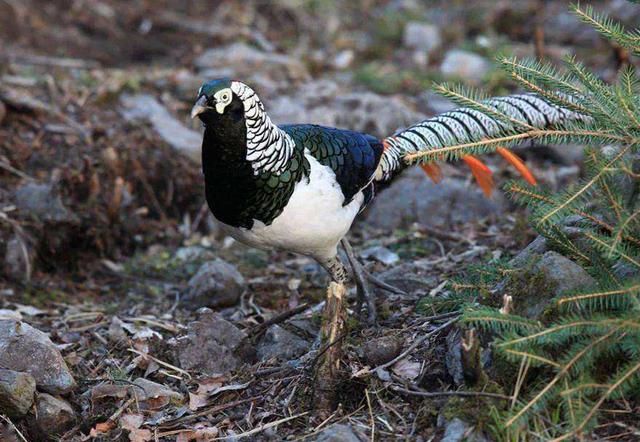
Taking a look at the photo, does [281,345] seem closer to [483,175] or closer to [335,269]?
[335,269]

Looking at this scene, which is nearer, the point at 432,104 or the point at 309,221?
the point at 309,221

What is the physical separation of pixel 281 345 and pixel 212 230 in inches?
91.2

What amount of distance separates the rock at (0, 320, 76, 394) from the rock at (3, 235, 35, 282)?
1.63 m

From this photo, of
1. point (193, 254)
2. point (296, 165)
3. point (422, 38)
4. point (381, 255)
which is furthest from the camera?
point (422, 38)

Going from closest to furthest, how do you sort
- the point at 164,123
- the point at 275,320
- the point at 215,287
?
the point at 275,320 → the point at 215,287 → the point at 164,123

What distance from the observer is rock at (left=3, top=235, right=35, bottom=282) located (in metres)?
5.46

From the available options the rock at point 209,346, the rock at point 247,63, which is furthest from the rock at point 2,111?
the rock at point 209,346

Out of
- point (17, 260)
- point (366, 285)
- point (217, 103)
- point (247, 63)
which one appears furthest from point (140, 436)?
point (247, 63)

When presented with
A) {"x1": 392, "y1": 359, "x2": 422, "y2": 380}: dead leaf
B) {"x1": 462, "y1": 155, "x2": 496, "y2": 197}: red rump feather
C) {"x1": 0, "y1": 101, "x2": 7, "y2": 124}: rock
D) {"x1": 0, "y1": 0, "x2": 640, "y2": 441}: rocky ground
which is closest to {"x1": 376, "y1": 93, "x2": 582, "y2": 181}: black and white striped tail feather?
{"x1": 462, "y1": 155, "x2": 496, "y2": 197}: red rump feather

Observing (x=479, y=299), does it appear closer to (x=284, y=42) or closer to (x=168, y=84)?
(x=168, y=84)

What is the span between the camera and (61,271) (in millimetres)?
5758

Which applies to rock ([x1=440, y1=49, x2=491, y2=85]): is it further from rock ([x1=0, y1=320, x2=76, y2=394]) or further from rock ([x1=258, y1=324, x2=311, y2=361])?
rock ([x1=0, y1=320, x2=76, y2=394])

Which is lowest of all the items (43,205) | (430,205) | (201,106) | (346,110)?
(430,205)

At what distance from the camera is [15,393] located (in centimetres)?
353
